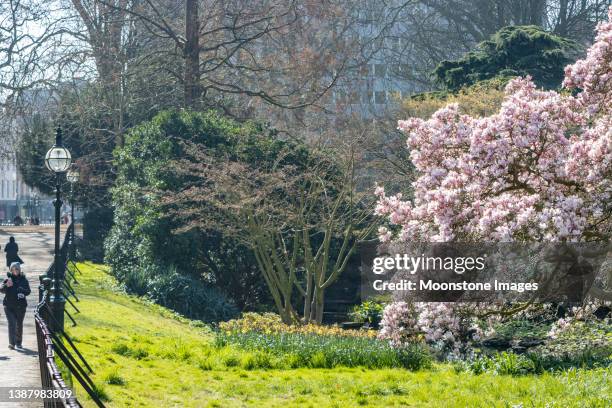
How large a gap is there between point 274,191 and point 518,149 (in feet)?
58.2

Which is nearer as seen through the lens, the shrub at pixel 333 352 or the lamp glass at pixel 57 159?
the shrub at pixel 333 352

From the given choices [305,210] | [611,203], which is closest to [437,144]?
[611,203]

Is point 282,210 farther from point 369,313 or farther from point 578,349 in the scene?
point 578,349

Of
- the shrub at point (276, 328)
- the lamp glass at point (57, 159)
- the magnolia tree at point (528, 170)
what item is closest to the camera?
the magnolia tree at point (528, 170)

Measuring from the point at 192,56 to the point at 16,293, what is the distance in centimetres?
2005

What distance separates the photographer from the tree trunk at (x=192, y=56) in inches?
1405

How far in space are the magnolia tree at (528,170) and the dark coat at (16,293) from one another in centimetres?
777

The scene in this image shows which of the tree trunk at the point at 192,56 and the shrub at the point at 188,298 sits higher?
the tree trunk at the point at 192,56

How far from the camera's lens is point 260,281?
105ft

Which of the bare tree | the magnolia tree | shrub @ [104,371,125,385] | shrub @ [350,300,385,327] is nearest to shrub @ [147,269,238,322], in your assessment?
the bare tree

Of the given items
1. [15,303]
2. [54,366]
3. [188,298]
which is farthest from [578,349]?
[188,298]

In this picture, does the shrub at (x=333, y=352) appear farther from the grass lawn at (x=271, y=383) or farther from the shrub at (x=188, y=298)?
the shrub at (x=188, y=298)

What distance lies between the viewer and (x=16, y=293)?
17.2 meters

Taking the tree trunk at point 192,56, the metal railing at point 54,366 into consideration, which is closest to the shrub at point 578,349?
the metal railing at point 54,366
